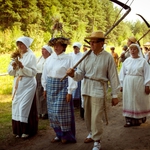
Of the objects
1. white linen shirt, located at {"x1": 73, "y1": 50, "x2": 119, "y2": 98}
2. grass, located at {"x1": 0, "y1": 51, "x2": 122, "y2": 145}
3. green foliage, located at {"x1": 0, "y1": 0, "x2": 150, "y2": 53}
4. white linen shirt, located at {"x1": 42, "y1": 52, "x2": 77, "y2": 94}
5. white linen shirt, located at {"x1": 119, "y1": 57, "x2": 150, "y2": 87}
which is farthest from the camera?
green foliage, located at {"x1": 0, "y1": 0, "x2": 150, "y2": 53}

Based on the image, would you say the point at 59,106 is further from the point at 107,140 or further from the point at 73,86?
the point at 107,140

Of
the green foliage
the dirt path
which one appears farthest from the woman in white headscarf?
the green foliage

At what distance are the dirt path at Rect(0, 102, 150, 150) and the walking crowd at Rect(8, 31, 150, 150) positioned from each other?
0.16 metres

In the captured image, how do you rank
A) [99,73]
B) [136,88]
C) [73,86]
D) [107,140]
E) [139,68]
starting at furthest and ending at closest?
[136,88] < [139,68] < [107,140] < [73,86] < [99,73]

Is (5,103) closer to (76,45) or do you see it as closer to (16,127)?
(76,45)

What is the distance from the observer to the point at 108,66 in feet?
13.9

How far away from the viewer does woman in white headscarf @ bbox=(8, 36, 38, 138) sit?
5129 millimetres

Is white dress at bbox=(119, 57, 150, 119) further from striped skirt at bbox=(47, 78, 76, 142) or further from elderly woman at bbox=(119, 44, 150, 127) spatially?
striped skirt at bbox=(47, 78, 76, 142)

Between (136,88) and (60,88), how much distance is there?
2018 mm

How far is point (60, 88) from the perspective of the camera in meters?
4.67

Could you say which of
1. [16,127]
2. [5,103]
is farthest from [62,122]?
[5,103]

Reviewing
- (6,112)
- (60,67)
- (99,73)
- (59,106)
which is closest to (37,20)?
(6,112)

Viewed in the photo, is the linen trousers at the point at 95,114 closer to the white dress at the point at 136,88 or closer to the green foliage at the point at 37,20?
the white dress at the point at 136,88

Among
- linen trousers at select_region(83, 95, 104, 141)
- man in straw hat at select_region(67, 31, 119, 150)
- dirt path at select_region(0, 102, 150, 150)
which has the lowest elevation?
dirt path at select_region(0, 102, 150, 150)
